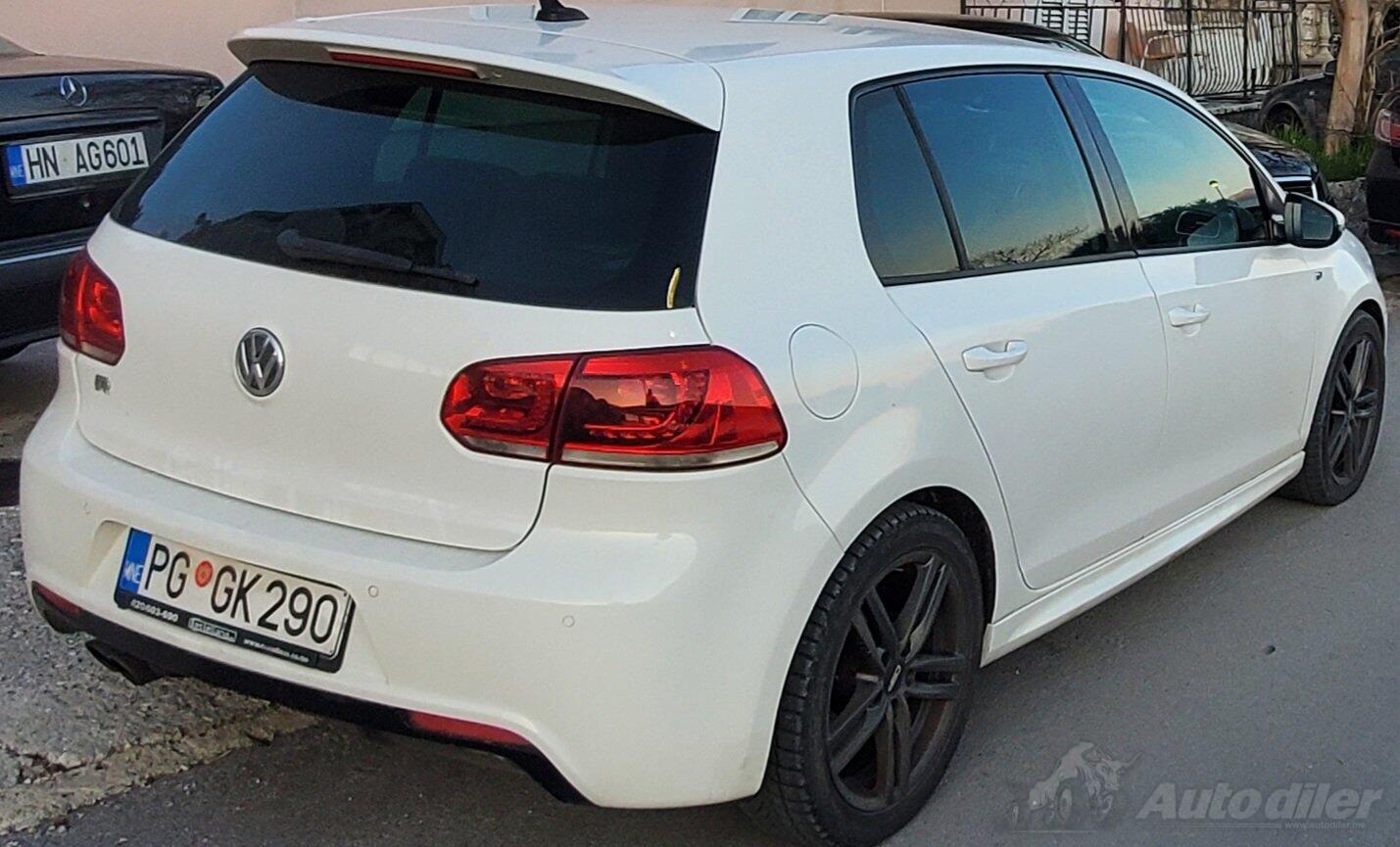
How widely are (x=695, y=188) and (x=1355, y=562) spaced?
123 inches

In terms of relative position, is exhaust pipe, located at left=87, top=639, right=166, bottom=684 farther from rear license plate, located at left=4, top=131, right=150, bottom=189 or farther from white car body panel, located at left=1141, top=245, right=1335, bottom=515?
white car body panel, located at left=1141, top=245, right=1335, bottom=515

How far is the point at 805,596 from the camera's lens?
2775mm

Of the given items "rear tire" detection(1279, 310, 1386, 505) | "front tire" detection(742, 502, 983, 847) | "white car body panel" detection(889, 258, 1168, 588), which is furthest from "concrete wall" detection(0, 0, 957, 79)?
"front tire" detection(742, 502, 983, 847)

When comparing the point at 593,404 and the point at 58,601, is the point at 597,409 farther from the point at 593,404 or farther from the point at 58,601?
the point at 58,601

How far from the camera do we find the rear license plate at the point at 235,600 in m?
2.70

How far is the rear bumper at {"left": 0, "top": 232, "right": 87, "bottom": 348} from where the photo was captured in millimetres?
4777

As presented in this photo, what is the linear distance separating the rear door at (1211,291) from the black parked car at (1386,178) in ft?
13.7

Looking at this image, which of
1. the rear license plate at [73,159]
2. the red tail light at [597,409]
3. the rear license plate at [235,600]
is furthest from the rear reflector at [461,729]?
the rear license plate at [73,159]

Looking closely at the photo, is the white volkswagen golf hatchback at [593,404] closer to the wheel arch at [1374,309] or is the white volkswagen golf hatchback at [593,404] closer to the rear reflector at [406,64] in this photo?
the rear reflector at [406,64]

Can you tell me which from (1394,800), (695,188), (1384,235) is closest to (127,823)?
(695,188)

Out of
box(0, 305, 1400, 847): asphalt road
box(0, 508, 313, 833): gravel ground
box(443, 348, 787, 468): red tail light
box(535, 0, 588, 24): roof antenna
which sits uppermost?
box(535, 0, 588, 24): roof antenna

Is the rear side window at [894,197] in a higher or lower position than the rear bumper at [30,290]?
higher

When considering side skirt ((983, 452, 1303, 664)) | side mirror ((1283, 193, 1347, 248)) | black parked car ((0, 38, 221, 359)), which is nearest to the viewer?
side skirt ((983, 452, 1303, 664))

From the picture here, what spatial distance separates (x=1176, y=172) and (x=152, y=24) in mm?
7064
